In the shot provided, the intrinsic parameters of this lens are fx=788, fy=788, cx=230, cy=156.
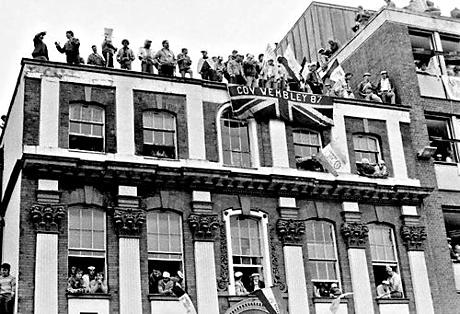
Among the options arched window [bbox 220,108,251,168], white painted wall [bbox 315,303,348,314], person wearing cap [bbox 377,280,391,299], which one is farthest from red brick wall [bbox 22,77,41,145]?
person wearing cap [bbox 377,280,391,299]

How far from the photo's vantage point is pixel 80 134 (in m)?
27.4

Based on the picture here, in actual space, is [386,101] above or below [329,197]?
above

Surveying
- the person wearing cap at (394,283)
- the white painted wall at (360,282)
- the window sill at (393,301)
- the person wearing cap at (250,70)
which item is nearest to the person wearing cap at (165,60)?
the person wearing cap at (250,70)

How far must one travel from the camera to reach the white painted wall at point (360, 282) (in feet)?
95.3

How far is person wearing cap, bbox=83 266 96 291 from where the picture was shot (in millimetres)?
25250

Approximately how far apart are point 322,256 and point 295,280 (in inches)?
69.7

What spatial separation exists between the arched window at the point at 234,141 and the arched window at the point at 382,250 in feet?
18.8

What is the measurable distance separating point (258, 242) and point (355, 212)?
14.3ft

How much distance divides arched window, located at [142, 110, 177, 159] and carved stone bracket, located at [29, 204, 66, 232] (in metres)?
4.08

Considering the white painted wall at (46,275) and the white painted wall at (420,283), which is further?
the white painted wall at (420,283)

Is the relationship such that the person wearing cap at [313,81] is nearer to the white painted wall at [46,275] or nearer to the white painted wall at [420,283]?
the white painted wall at [420,283]

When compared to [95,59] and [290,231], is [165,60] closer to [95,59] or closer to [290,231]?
[95,59]

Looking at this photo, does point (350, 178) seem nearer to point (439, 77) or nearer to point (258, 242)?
point (258, 242)

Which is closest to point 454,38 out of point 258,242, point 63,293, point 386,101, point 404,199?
point 386,101
